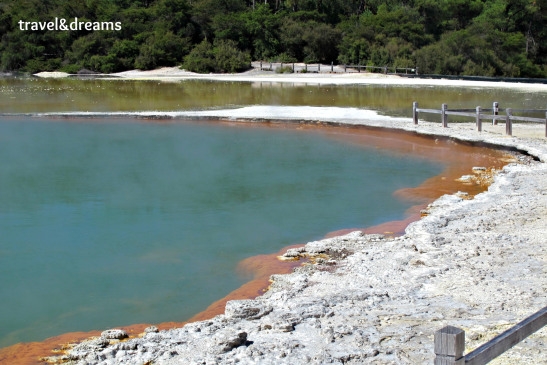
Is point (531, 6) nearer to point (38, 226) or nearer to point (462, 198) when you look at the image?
point (462, 198)

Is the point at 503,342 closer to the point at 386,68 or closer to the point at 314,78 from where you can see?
the point at 314,78

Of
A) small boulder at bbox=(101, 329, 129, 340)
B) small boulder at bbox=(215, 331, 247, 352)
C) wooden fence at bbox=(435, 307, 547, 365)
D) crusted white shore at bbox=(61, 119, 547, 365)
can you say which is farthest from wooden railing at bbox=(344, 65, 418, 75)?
wooden fence at bbox=(435, 307, 547, 365)

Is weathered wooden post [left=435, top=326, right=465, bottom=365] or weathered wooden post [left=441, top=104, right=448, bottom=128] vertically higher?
weathered wooden post [left=441, top=104, right=448, bottom=128]

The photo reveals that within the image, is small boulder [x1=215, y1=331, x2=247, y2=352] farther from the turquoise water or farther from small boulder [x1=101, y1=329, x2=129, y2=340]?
the turquoise water

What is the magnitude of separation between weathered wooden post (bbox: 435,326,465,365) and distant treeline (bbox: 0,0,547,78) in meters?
51.1

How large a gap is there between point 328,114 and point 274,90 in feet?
49.5

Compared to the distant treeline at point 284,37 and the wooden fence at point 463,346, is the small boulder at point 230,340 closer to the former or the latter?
the wooden fence at point 463,346

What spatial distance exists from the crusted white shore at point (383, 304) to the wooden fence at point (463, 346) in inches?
60.8

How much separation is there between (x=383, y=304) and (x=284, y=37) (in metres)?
59.9

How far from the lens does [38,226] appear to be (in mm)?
11766

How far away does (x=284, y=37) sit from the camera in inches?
2542

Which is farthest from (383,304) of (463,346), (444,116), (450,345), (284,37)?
(284,37)

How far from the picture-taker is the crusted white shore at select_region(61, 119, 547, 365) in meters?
5.77

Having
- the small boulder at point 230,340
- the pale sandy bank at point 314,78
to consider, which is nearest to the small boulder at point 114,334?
the small boulder at point 230,340
